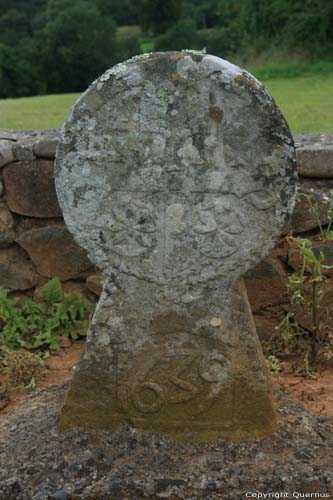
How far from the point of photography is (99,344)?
2754 mm

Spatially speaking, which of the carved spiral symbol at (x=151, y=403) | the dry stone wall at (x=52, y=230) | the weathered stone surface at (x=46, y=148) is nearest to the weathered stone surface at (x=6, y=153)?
the dry stone wall at (x=52, y=230)

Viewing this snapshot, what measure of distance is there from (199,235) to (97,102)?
0.64 metres

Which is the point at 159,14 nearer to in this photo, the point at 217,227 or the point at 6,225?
the point at 6,225

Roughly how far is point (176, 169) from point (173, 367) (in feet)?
2.60

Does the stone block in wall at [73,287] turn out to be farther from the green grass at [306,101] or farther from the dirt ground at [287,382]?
the green grass at [306,101]

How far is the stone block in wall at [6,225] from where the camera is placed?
3.95m

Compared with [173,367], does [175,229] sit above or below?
above

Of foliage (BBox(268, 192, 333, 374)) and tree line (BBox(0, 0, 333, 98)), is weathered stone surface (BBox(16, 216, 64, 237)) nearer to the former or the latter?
foliage (BBox(268, 192, 333, 374))

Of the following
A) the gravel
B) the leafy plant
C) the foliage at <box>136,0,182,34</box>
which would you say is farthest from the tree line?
the gravel

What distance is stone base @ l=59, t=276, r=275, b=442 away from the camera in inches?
107

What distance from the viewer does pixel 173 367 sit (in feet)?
9.07

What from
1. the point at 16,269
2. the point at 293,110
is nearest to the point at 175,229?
the point at 16,269

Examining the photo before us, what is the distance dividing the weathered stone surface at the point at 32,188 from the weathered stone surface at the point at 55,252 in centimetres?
11

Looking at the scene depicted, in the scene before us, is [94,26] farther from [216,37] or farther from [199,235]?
[199,235]
